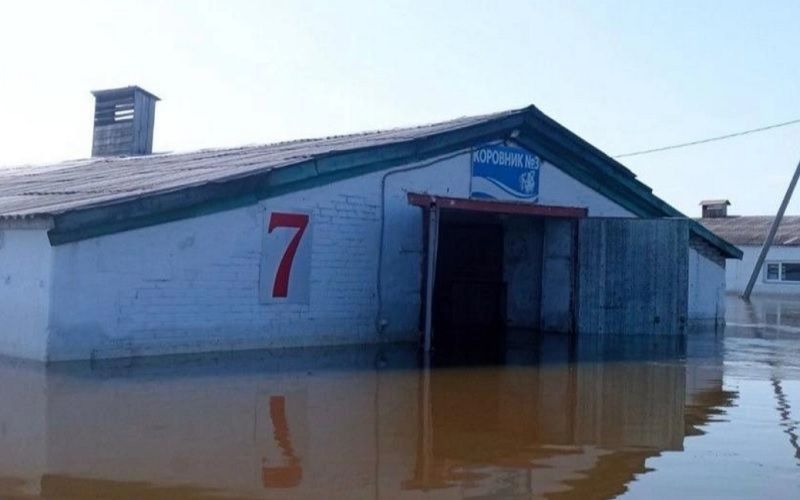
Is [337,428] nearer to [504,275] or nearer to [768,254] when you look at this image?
[504,275]

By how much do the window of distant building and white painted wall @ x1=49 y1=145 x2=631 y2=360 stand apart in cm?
3248

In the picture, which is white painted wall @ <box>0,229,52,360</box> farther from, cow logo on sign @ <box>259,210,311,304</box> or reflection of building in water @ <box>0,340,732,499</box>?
cow logo on sign @ <box>259,210,311,304</box>

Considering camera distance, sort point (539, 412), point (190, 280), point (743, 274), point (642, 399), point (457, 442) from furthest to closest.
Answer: point (743, 274), point (190, 280), point (642, 399), point (539, 412), point (457, 442)

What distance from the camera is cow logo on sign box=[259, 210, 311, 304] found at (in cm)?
1455

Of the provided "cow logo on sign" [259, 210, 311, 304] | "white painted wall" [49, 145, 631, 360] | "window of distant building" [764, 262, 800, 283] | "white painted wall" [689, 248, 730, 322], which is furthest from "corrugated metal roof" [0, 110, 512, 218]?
"window of distant building" [764, 262, 800, 283]

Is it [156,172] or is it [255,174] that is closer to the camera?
[255,174]

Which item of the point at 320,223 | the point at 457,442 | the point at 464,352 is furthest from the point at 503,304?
the point at 457,442

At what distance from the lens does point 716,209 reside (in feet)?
178

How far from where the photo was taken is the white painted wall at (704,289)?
21656 mm

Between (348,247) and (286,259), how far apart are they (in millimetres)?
1281

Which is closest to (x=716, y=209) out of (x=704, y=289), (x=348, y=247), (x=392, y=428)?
(x=704, y=289)

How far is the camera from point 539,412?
9.98 meters

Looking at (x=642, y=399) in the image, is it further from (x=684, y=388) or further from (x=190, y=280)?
(x=190, y=280)

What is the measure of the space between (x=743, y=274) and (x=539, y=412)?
135 ft
